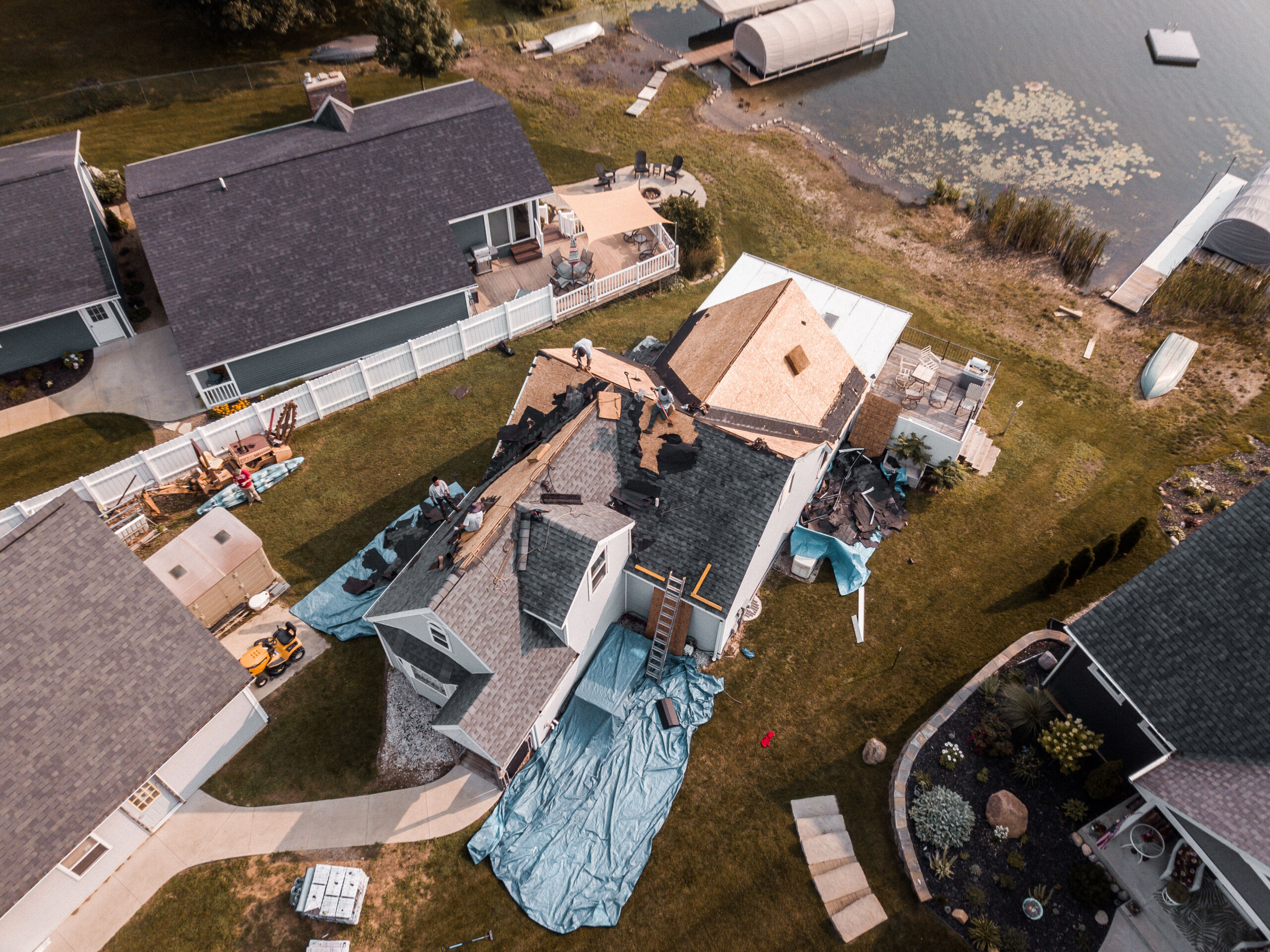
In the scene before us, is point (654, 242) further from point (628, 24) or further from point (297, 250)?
point (628, 24)

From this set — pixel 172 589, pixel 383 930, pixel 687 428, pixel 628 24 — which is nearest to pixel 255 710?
pixel 172 589

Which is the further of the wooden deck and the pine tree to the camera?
the wooden deck

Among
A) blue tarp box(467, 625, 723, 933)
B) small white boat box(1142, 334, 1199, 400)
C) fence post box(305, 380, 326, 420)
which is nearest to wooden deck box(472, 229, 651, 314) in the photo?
fence post box(305, 380, 326, 420)

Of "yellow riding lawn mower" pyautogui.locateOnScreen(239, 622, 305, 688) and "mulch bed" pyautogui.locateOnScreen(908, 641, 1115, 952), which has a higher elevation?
"yellow riding lawn mower" pyautogui.locateOnScreen(239, 622, 305, 688)

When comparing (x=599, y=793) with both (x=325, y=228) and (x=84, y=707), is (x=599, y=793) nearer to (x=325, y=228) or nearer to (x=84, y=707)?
(x=84, y=707)

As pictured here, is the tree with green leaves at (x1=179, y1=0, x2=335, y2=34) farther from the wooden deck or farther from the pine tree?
the pine tree

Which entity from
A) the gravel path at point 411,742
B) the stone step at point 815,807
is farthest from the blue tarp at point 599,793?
the stone step at point 815,807
